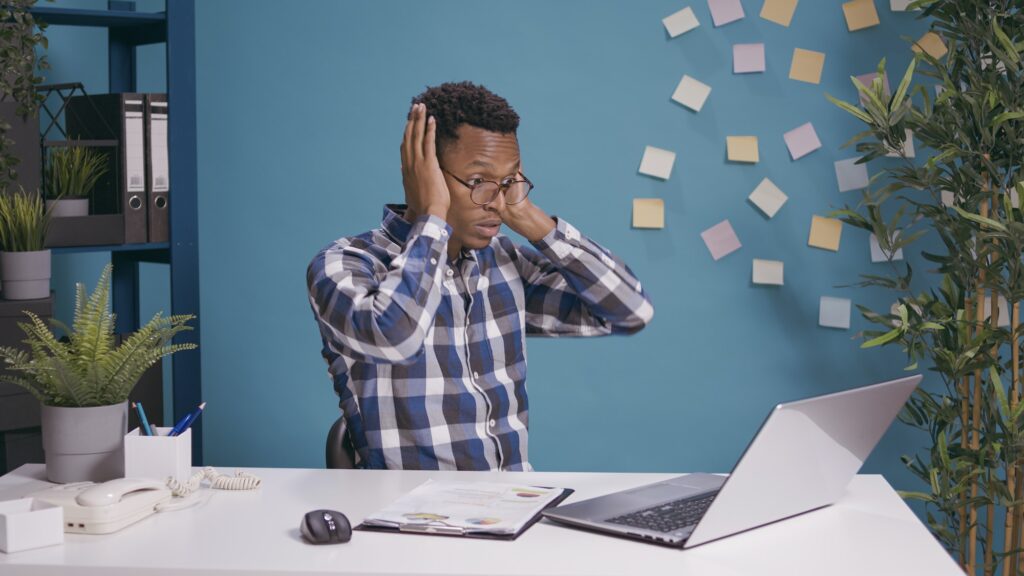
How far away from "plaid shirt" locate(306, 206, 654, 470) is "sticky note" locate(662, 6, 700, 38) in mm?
1257

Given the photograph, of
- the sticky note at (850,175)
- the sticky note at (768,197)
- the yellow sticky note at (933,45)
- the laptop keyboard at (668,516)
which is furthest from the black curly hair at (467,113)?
the yellow sticky note at (933,45)

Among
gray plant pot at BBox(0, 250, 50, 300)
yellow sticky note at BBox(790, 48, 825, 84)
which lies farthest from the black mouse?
yellow sticky note at BBox(790, 48, 825, 84)

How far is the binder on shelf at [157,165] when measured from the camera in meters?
2.66

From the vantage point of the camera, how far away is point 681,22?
3.07m

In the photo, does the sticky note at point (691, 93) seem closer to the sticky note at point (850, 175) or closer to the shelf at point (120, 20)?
the sticky note at point (850, 175)

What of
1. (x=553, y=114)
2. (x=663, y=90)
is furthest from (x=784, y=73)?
(x=553, y=114)

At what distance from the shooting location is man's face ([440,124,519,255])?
1.89m

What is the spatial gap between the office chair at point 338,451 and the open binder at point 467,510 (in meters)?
0.30

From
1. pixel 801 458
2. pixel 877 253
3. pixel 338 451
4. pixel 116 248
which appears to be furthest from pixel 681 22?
pixel 801 458

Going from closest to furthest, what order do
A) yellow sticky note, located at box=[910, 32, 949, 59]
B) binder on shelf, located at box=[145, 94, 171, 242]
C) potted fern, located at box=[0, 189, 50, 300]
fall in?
potted fern, located at box=[0, 189, 50, 300] → binder on shelf, located at box=[145, 94, 171, 242] → yellow sticky note, located at box=[910, 32, 949, 59]

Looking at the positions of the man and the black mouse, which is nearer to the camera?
the black mouse

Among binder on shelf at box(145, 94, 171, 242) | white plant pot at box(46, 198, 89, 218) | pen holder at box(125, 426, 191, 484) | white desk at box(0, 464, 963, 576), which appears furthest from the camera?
binder on shelf at box(145, 94, 171, 242)

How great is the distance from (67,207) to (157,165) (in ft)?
0.79

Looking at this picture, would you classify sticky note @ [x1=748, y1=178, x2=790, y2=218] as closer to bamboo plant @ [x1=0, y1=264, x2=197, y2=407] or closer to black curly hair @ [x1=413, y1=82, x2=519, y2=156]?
black curly hair @ [x1=413, y1=82, x2=519, y2=156]
